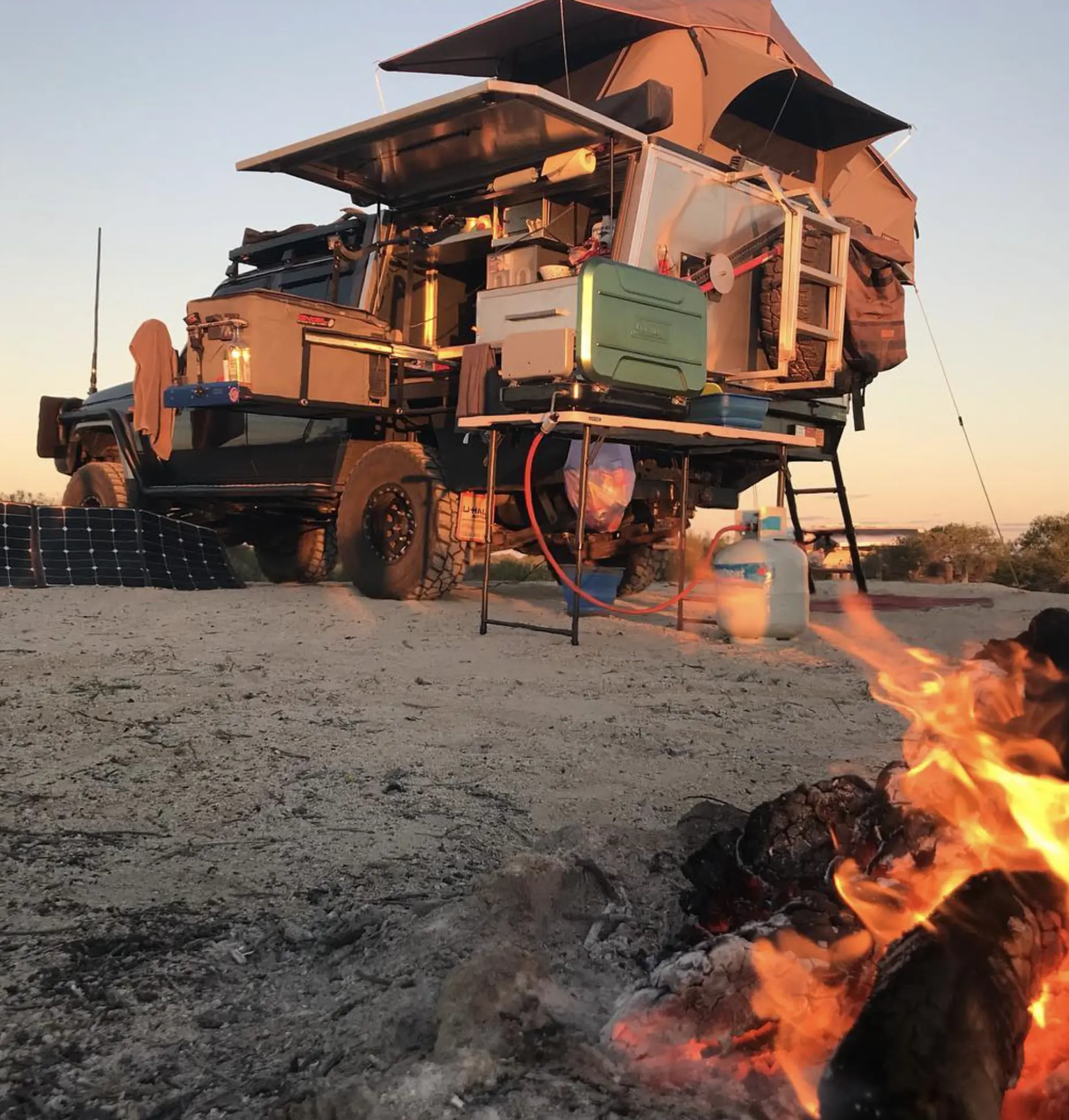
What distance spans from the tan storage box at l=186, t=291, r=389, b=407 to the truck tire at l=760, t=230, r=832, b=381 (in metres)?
2.51

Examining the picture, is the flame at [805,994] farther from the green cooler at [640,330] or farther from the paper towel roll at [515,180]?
the paper towel roll at [515,180]

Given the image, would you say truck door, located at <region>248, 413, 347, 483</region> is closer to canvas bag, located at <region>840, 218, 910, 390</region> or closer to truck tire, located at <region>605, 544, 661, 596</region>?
truck tire, located at <region>605, 544, 661, 596</region>

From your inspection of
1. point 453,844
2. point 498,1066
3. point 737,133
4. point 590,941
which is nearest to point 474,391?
point 737,133

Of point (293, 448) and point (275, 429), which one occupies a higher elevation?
point (275, 429)

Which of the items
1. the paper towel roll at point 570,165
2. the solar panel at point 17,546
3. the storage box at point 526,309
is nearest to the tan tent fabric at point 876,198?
the paper towel roll at point 570,165

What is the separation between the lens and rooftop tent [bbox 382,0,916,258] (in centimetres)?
595

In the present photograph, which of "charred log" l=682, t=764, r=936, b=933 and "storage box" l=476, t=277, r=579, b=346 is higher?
"storage box" l=476, t=277, r=579, b=346

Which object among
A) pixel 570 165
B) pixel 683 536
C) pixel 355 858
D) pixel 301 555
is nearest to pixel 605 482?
pixel 683 536

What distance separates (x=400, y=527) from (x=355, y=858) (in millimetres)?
4691

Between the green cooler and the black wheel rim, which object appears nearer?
the green cooler

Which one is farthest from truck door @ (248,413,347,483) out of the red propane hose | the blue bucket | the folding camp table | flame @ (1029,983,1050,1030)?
flame @ (1029,983,1050,1030)

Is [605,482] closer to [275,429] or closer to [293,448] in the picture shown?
[293,448]

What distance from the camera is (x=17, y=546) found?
6535mm

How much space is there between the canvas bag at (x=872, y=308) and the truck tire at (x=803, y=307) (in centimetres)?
23
